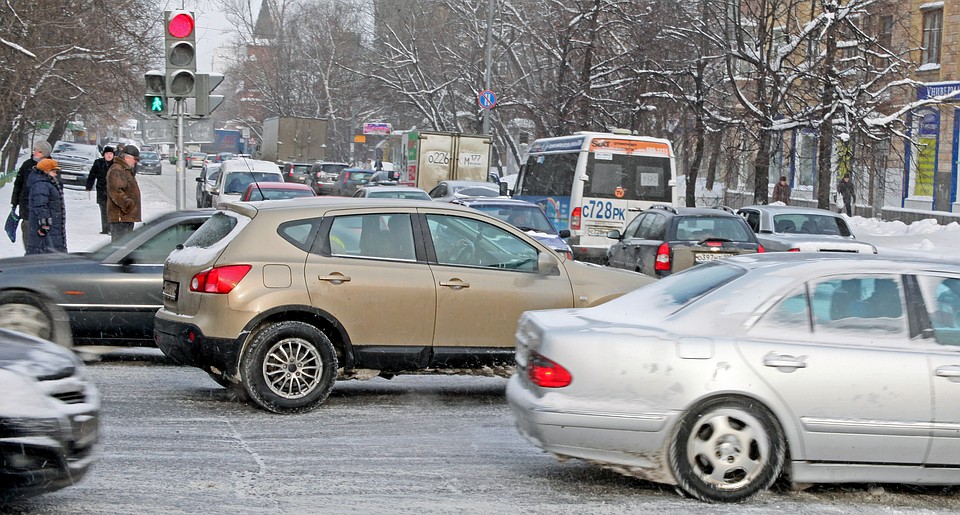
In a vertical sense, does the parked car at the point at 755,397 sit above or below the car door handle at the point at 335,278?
below

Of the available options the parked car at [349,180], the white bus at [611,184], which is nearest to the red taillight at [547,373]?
the white bus at [611,184]

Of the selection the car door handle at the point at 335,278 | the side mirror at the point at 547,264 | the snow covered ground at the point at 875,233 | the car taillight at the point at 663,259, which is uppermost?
the side mirror at the point at 547,264

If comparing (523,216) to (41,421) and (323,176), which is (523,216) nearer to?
(41,421)

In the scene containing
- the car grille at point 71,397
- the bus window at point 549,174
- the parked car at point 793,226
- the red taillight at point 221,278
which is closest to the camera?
the car grille at point 71,397

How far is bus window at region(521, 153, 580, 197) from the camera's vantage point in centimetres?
2291

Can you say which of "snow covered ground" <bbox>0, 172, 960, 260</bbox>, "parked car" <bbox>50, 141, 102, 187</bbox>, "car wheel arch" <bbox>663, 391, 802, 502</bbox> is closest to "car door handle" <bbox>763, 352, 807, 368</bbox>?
"car wheel arch" <bbox>663, 391, 802, 502</bbox>

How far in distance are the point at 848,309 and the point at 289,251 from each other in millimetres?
3984

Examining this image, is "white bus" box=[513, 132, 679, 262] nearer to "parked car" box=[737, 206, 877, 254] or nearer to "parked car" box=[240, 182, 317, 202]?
"parked car" box=[737, 206, 877, 254]

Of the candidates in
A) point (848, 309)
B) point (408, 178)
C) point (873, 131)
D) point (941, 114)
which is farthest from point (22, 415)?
point (941, 114)

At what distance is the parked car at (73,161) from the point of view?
165ft

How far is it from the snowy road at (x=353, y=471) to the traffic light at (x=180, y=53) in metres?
6.22

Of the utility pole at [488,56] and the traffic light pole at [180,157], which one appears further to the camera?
the utility pole at [488,56]

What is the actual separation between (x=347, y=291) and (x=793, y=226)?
11610mm

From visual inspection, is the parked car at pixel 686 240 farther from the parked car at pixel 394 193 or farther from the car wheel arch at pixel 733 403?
the car wheel arch at pixel 733 403
